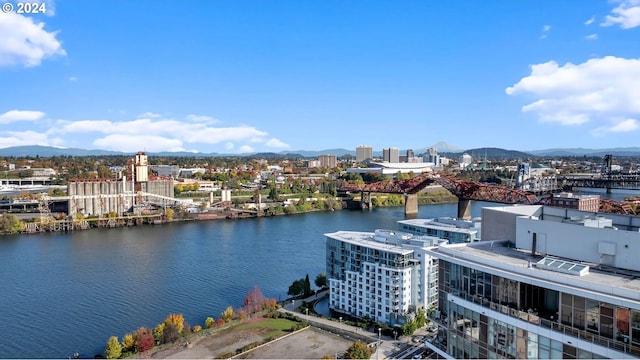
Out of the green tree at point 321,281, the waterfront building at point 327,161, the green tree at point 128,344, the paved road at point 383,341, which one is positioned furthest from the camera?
the waterfront building at point 327,161

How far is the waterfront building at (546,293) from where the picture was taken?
5.69 ft

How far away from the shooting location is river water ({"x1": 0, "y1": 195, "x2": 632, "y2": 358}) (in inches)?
264

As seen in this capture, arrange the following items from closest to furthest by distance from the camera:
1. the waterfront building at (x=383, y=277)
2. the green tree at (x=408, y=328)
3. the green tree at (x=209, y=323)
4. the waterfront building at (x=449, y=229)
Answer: the green tree at (x=408, y=328)
the green tree at (x=209, y=323)
the waterfront building at (x=383, y=277)
the waterfront building at (x=449, y=229)

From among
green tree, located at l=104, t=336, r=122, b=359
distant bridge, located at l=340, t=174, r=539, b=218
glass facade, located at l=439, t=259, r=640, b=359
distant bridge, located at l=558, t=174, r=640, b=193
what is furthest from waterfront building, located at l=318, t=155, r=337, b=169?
glass facade, located at l=439, t=259, r=640, b=359

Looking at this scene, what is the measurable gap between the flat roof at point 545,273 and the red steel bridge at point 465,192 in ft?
32.3

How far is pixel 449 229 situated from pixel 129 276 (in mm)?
6024

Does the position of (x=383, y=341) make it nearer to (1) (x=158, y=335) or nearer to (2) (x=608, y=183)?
(1) (x=158, y=335)

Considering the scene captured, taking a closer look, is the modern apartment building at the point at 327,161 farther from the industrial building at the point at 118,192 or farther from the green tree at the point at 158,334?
the green tree at the point at 158,334

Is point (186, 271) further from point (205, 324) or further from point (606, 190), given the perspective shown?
point (606, 190)

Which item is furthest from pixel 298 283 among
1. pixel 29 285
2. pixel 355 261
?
pixel 29 285

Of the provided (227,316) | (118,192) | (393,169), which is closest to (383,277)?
(227,316)

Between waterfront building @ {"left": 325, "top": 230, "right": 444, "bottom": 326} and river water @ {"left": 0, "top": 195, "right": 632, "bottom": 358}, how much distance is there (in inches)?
52.3

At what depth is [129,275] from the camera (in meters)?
9.48

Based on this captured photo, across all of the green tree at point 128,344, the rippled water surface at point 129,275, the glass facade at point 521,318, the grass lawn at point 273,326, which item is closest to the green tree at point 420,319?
the grass lawn at point 273,326
